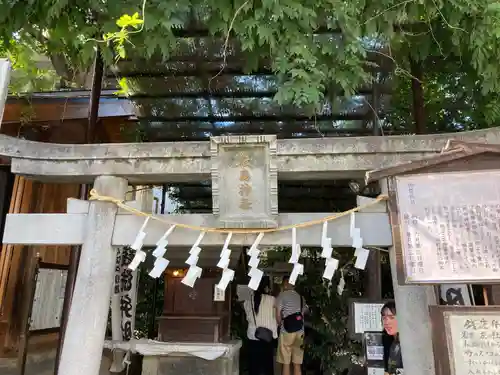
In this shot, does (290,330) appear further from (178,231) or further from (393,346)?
(178,231)

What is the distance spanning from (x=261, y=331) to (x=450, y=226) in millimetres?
5045

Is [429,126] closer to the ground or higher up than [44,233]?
higher up

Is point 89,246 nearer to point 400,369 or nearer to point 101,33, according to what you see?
point 101,33

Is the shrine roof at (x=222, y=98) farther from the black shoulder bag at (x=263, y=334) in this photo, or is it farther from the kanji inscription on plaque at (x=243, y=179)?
the black shoulder bag at (x=263, y=334)

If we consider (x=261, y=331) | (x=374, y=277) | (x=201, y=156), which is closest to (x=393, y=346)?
(x=374, y=277)

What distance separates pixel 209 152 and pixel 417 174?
1927 millimetres

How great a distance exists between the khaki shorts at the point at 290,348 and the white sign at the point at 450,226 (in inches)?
192

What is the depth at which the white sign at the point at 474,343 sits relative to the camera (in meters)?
3.34

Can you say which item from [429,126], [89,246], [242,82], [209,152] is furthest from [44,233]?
[429,126]

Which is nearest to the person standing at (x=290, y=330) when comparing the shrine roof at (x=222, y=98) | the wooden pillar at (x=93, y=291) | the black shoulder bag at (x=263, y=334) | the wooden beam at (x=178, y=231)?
the black shoulder bag at (x=263, y=334)

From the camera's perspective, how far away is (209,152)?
429 cm

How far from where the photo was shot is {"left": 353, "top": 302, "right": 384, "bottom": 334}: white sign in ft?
20.0

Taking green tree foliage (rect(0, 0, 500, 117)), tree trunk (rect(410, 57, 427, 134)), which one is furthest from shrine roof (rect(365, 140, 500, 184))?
tree trunk (rect(410, 57, 427, 134))

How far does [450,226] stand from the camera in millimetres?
3549
